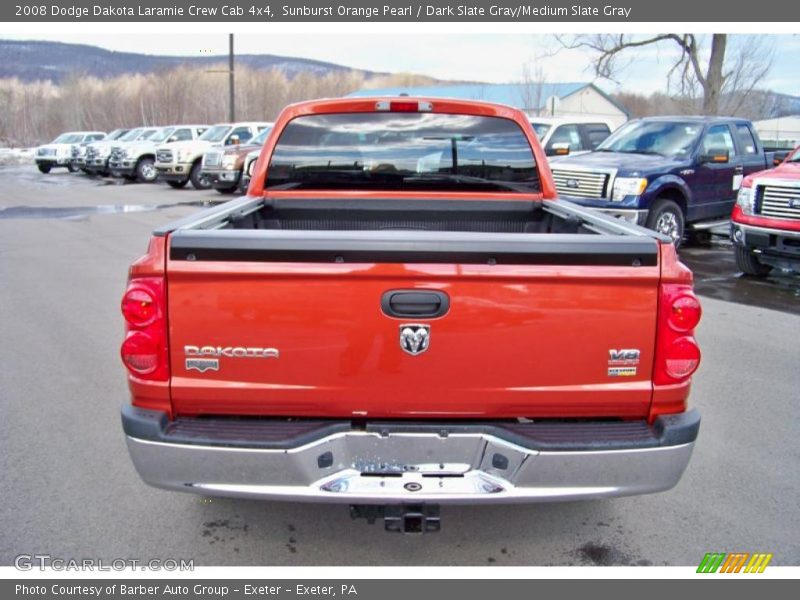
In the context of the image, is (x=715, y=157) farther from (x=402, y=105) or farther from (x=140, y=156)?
(x=140, y=156)

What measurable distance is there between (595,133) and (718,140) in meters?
5.21

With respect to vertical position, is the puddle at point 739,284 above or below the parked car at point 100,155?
below

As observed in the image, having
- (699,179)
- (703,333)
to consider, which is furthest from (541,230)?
(699,179)

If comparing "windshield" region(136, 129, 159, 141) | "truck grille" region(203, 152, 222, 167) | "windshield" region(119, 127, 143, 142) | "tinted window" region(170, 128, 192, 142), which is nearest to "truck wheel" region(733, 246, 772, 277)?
"truck grille" region(203, 152, 222, 167)

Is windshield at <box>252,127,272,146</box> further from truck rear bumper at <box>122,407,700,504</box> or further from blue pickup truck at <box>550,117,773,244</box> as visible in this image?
truck rear bumper at <box>122,407,700,504</box>

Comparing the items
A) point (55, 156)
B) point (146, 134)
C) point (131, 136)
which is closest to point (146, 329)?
point (146, 134)

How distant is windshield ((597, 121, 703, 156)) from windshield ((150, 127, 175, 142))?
19415mm

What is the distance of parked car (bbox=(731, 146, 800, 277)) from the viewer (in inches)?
339

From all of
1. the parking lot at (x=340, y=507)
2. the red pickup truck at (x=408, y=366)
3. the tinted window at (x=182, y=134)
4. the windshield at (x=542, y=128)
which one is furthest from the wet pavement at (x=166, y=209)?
the red pickup truck at (x=408, y=366)

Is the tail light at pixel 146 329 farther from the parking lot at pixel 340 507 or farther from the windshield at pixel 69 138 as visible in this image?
the windshield at pixel 69 138

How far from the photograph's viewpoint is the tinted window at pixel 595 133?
54.7 ft

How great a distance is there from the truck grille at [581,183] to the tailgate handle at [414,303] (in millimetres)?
8459

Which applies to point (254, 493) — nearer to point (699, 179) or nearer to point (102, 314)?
point (102, 314)

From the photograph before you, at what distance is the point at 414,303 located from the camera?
266 cm
